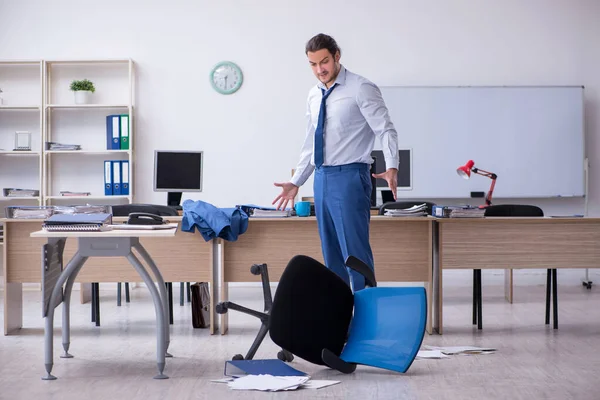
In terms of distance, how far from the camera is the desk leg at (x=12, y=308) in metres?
4.10

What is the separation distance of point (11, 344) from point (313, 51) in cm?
213

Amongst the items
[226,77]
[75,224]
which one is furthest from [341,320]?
[226,77]

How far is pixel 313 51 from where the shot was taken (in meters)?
3.37

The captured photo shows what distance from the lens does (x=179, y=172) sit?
557 centimetres

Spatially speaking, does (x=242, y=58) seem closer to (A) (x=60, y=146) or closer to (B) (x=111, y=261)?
(A) (x=60, y=146)

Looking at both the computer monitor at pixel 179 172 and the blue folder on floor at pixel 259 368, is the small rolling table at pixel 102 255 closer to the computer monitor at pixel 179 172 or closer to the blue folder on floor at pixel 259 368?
the blue folder on floor at pixel 259 368

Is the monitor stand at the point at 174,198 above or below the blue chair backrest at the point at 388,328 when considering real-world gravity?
above

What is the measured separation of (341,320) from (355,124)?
2.97ft

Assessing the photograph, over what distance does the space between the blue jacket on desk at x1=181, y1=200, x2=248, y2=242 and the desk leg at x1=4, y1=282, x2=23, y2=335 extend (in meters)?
1.04

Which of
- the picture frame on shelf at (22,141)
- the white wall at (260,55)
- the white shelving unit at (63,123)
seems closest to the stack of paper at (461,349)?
the white wall at (260,55)

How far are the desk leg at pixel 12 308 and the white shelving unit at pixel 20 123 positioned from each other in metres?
2.38

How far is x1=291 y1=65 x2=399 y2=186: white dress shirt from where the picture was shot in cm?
338

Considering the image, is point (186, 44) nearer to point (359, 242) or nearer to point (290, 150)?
point (290, 150)

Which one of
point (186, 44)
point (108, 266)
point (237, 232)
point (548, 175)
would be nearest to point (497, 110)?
point (548, 175)
